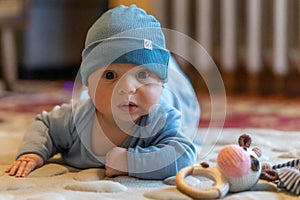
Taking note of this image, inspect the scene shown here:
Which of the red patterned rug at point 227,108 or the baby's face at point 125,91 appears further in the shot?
the red patterned rug at point 227,108

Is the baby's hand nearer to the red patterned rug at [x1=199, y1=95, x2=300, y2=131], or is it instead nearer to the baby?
the baby

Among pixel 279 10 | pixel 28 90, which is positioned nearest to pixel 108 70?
pixel 279 10

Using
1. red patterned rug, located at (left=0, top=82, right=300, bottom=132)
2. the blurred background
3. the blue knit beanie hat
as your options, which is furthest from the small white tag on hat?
the blurred background

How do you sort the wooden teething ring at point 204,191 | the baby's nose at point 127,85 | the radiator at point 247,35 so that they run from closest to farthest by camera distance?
1. the wooden teething ring at point 204,191
2. the baby's nose at point 127,85
3. the radiator at point 247,35

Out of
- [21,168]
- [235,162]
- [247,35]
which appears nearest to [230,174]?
[235,162]

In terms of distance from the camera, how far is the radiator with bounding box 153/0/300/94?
8.36 ft

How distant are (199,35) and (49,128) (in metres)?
1.80

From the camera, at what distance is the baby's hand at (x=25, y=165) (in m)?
0.91

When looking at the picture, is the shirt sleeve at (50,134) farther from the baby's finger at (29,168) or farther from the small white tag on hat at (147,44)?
the small white tag on hat at (147,44)

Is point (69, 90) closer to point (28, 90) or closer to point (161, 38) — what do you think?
point (28, 90)

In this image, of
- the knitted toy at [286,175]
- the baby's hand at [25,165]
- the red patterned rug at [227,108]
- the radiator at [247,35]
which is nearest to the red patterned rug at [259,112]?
the red patterned rug at [227,108]

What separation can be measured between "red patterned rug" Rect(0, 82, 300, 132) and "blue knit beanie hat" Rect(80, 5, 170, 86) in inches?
25.7

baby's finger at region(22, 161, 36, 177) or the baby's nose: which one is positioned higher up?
the baby's nose

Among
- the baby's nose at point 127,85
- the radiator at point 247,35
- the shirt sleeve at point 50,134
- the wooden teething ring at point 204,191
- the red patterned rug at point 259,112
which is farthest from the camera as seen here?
the radiator at point 247,35
